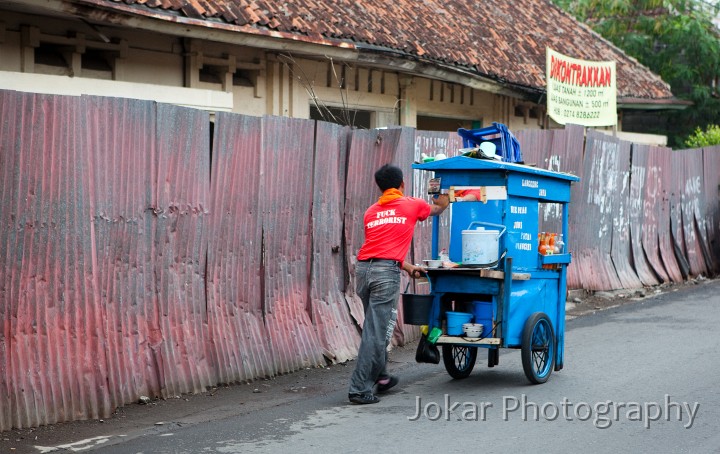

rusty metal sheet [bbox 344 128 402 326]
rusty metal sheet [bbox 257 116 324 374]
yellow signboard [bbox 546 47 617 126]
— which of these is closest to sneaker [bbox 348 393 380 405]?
rusty metal sheet [bbox 257 116 324 374]

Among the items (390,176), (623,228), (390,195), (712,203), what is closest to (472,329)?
(390,195)

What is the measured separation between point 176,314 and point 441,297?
2236mm

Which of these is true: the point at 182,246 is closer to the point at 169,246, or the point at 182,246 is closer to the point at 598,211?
the point at 169,246

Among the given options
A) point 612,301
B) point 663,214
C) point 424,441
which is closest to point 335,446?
point 424,441

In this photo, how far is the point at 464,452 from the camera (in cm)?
634

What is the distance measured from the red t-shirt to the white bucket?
1.75ft

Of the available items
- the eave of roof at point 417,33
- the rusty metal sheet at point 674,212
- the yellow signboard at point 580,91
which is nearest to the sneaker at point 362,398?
the eave of roof at point 417,33

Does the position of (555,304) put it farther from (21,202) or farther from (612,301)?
(612,301)

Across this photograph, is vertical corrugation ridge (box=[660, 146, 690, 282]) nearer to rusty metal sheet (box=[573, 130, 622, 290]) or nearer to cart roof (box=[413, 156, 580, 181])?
rusty metal sheet (box=[573, 130, 622, 290])

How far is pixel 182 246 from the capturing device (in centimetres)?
835

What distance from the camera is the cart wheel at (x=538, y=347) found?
833 centimetres

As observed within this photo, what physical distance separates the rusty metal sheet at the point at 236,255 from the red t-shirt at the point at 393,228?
141cm

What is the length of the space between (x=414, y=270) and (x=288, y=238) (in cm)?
167

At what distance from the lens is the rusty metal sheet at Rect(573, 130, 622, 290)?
1461cm
